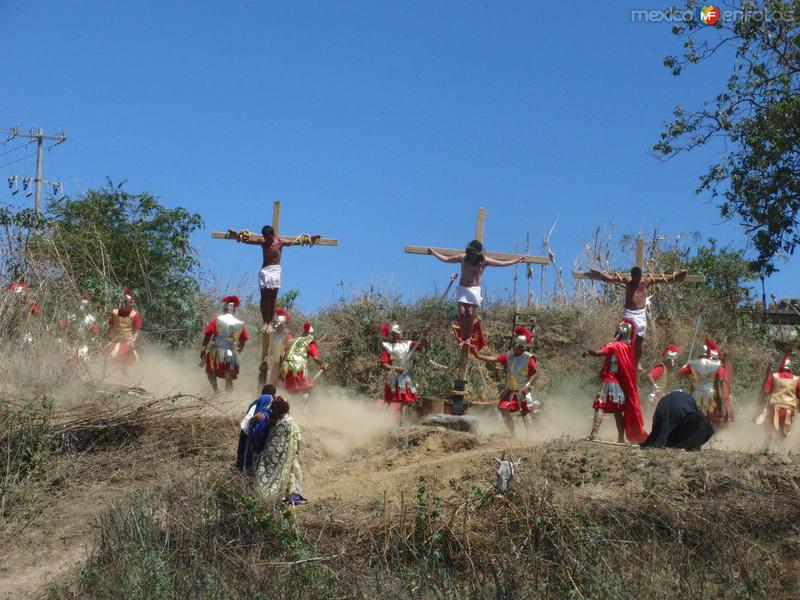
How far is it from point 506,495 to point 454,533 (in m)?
0.62

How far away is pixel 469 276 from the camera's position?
1570cm

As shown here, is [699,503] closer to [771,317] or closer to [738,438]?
[738,438]

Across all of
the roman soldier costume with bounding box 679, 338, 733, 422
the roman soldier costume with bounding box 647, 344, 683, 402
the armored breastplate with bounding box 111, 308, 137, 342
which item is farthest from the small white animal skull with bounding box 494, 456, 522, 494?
the armored breastplate with bounding box 111, 308, 137, 342

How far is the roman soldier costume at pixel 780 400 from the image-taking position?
53.2ft

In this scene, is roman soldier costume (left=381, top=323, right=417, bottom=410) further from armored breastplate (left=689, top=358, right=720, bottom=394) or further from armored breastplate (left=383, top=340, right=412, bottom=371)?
armored breastplate (left=689, top=358, right=720, bottom=394)

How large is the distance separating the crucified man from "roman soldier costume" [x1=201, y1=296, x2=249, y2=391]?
141 inches

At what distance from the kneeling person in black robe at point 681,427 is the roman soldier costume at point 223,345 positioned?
7.09 m

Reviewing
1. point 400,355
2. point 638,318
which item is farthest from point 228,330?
point 638,318

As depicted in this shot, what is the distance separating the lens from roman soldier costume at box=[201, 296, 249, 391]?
681 inches

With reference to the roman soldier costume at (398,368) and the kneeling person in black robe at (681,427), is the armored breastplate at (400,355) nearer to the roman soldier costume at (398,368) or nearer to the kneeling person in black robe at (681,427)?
the roman soldier costume at (398,368)

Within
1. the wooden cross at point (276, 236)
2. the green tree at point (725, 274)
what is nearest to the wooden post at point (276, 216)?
the wooden cross at point (276, 236)

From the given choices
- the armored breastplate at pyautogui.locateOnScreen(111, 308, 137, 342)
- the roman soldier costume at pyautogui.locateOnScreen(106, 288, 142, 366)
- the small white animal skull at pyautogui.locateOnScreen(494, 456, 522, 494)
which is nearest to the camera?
the small white animal skull at pyautogui.locateOnScreen(494, 456, 522, 494)

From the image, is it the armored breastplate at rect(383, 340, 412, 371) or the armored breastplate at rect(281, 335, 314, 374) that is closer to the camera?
the armored breastplate at rect(383, 340, 412, 371)

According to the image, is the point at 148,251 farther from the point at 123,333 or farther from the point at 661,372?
the point at 661,372
